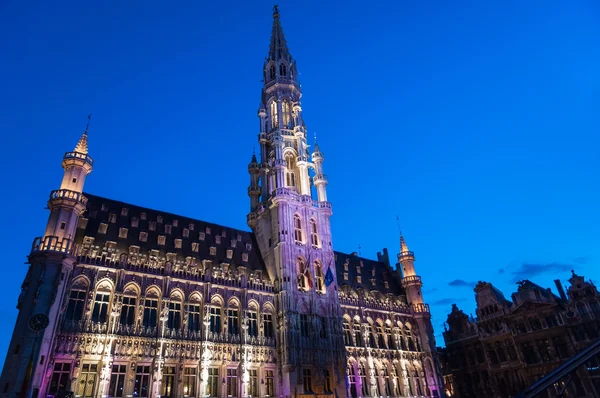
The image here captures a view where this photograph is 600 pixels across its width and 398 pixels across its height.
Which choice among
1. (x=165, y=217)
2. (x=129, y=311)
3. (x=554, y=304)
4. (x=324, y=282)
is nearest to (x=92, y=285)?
(x=129, y=311)

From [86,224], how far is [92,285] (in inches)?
292

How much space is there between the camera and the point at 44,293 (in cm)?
3195

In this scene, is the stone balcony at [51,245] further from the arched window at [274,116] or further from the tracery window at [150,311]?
the arched window at [274,116]

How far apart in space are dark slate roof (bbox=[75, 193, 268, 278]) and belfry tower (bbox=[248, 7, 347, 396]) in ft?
10.3

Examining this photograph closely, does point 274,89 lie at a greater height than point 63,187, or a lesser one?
greater

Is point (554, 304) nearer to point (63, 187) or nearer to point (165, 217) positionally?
point (165, 217)

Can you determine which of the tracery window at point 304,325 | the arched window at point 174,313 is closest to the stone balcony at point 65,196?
the arched window at point 174,313

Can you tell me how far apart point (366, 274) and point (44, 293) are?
42.4 m

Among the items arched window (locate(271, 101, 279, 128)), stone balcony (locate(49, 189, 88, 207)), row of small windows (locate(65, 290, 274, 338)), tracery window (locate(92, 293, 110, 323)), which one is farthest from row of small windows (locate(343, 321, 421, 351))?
stone balcony (locate(49, 189, 88, 207))

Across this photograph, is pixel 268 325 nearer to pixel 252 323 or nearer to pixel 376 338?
pixel 252 323

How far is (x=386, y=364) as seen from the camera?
5162 centimetres

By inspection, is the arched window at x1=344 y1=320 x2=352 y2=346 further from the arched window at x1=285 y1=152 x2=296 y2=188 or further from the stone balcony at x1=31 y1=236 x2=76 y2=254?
the stone balcony at x1=31 y1=236 x2=76 y2=254

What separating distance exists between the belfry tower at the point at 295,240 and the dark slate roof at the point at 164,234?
3145 mm

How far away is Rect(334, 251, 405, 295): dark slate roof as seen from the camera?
58000 millimetres
